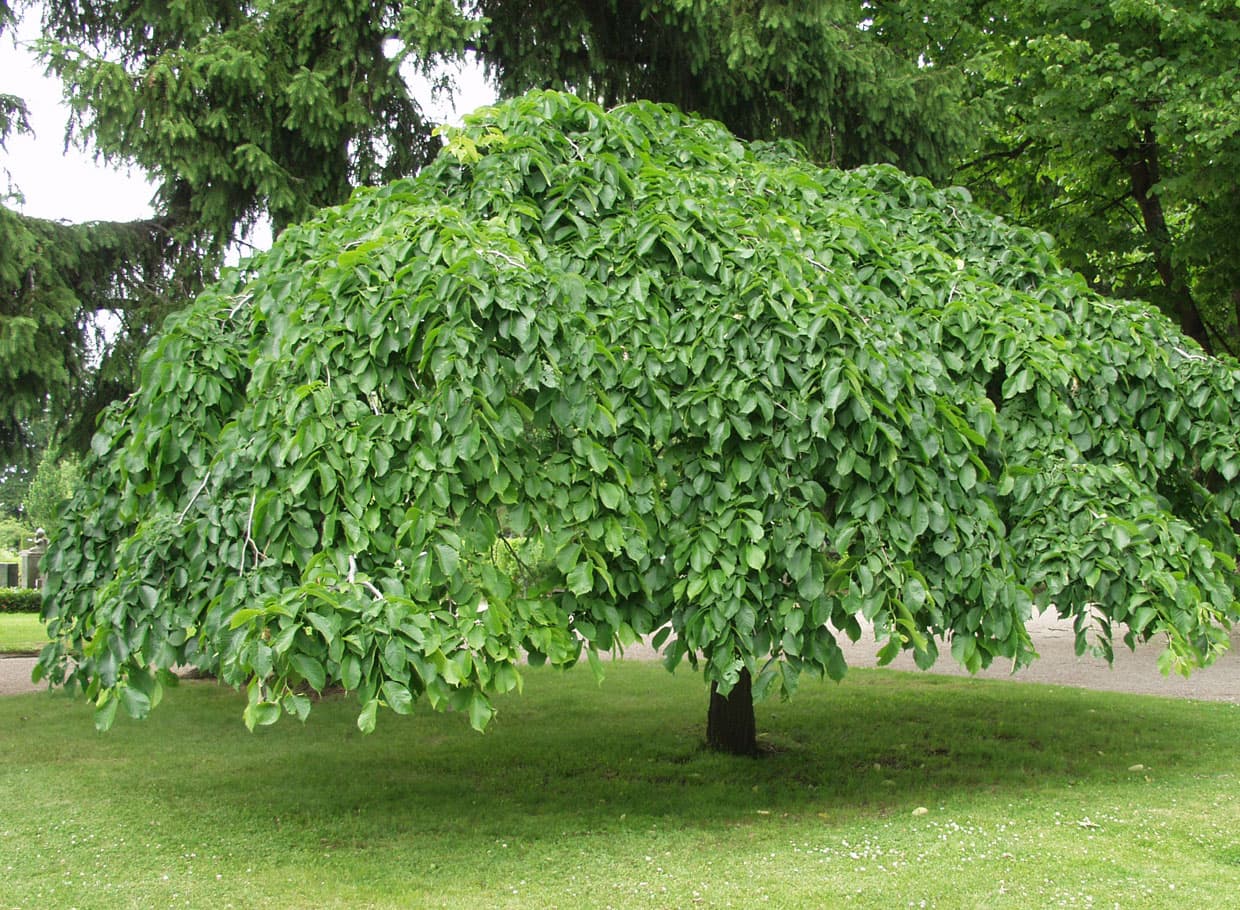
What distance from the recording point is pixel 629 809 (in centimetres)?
587

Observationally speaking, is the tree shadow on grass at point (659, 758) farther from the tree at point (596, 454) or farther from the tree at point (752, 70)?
the tree at point (752, 70)

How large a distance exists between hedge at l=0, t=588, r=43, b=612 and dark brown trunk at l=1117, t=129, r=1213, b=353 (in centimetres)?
1959

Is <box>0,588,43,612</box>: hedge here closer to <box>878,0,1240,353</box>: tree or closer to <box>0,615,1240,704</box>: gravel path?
<box>0,615,1240,704</box>: gravel path

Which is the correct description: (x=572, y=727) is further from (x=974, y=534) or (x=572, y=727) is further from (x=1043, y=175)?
(x=1043, y=175)

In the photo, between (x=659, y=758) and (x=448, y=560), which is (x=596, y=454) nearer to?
(x=448, y=560)

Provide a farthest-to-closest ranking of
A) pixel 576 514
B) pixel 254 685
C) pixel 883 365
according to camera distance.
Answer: pixel 883 365, pixel 576 514, pixel 254 685

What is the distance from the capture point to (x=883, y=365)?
451 centimetres

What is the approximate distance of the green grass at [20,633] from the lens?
1422cm

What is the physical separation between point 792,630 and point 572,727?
455cm

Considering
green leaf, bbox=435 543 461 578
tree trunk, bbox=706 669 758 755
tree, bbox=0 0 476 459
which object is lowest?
tree trunk, bbox=706 669 758 755

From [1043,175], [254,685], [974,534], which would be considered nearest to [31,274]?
[254,685]

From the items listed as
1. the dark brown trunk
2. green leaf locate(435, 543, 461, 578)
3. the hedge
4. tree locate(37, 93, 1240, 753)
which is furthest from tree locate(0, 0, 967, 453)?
the hedge

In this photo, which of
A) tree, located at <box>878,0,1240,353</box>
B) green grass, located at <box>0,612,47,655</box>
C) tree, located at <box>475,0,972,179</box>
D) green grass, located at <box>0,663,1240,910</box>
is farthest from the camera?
green grass, located at <box>0,612,47,655</box>

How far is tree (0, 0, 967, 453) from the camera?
6.90 m
